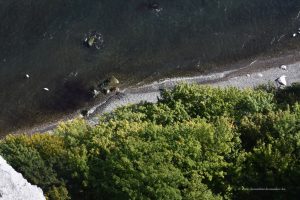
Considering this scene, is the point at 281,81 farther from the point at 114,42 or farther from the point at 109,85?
the point at 114,42

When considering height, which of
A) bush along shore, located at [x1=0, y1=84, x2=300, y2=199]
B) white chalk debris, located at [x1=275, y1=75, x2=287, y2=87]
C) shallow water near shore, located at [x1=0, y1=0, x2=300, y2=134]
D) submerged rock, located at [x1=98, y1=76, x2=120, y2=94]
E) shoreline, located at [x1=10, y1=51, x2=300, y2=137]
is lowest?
bush along shore, located at [x1=0, y1=84, x2=300, y2=199]

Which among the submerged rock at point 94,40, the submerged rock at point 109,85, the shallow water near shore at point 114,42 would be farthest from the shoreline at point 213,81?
the submerged rock at point 94,40

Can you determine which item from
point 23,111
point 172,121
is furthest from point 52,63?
Result: point 172,121

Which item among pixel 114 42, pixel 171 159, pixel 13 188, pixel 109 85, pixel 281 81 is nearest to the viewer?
pixel 13 188

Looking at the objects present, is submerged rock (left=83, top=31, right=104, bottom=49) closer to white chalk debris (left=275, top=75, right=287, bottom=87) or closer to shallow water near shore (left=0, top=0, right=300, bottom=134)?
shallow water near shore (left=0, top=0, right=300, bottom=134)

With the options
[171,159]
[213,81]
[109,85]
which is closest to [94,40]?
[109,85]

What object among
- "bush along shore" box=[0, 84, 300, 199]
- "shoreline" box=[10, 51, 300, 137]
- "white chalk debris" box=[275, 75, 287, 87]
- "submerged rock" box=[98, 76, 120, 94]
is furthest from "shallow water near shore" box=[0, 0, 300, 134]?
"bush along shore" box=[0, 84, 300, 199]
